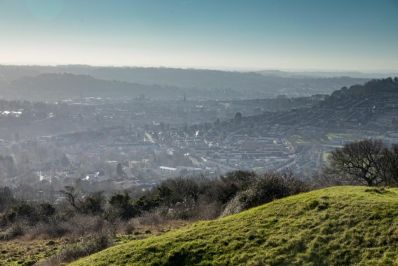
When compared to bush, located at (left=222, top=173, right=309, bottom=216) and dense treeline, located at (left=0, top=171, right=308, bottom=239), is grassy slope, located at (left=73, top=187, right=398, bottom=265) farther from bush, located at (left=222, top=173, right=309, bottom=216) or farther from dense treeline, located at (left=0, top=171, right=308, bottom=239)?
dense treeline, located at (left=0, top=171, right=308, bottom=239)

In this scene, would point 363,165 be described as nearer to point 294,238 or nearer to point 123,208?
point 123,208

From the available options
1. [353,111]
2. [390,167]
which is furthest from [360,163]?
[353,111]

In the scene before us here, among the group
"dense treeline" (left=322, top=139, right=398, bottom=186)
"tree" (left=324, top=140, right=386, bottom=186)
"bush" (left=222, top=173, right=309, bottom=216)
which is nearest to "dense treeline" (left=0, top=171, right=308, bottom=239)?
"bush" (left=222, top=173, right=309, bottom=216)

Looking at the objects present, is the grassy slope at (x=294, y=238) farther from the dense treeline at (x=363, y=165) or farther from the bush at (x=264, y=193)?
the dense treeline at (x=363, y=165)

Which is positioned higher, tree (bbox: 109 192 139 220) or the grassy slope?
the grassy slope

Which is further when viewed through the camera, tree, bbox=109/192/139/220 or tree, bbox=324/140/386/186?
tree, bbox=109/192/139/220

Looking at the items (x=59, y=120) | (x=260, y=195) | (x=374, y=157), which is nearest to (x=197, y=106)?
(x=59, y=120)
